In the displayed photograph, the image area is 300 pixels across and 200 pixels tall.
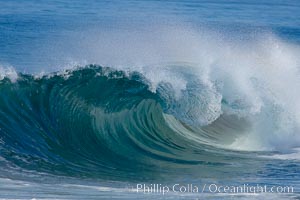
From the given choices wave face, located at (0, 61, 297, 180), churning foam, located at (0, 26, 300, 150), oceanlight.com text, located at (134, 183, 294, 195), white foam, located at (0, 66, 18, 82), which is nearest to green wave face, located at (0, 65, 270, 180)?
wave face, located at (0, 61, 297, 180)

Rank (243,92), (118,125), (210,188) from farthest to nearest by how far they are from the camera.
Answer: (243,92)
(118,125)
(210,188)

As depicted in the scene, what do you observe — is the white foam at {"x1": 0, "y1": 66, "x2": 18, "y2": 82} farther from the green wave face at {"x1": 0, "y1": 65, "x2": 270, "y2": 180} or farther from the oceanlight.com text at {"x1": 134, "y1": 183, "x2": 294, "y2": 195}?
the oceanlight.com text at {"x1": 134, "y1": 183, "x2": 294, "y2": 195}

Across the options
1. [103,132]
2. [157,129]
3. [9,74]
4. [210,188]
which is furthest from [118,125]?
[210,188]

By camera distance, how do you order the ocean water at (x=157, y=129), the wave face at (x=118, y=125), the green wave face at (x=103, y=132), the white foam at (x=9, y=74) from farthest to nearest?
1. the white foam at (x=9, y=74)
2. the wave face at (x=118, y=125)
3. the green wave face at (x=103, y=132)
4. the ocean water at (x=157, y=129)

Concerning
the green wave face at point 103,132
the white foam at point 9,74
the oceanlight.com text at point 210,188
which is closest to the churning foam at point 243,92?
the white foam at point 9,74

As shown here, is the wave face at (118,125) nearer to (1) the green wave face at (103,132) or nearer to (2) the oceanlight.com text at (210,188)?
(1) the green wave face at (103,132)

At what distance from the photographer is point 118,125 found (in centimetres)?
1627

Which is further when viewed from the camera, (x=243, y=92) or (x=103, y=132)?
(x=243, y=92)

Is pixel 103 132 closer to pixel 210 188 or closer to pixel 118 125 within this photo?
pixel 118 125

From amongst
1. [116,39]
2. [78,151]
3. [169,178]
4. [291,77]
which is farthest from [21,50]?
[169,178]

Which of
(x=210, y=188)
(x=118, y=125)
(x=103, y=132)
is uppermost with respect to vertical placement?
(x=118, y=125)

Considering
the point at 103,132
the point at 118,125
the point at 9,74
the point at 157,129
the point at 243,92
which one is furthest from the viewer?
the point at 243,92

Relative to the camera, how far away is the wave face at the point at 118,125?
13.6m

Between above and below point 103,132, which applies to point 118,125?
above
